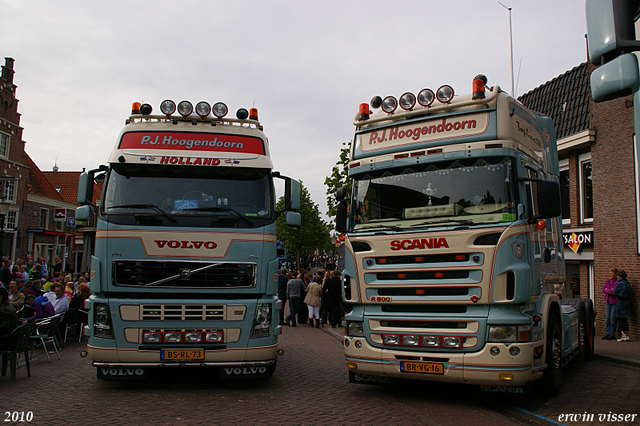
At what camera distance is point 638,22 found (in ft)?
12.9

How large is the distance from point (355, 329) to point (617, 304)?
9251 millimetres

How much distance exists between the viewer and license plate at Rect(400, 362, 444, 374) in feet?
20.1

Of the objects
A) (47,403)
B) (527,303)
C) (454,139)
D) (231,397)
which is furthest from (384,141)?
(47,403)

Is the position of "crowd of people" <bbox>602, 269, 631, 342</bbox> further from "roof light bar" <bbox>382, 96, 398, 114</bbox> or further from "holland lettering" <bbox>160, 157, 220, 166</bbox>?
"holland lettering" <bbox>160, 157, 220, 166</bbox>

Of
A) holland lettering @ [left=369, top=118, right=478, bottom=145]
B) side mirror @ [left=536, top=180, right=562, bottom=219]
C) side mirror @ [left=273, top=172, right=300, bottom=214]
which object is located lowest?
side mirror @ [left=536, top=180, right=562, bottom=219]

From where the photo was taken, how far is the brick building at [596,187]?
13578 mm

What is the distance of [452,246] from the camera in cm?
616

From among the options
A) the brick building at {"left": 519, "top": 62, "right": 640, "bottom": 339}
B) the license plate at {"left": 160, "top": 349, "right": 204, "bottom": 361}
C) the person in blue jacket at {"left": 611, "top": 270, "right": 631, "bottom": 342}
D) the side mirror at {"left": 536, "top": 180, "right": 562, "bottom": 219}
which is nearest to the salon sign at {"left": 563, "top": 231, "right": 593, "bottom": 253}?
the brick building at {"left": 519, "top": 62, "right": 640, "bottom": 339}

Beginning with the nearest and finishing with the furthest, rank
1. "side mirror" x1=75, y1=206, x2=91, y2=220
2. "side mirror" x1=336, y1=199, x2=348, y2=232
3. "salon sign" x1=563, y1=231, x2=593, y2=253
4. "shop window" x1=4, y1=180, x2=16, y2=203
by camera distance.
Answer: "side mirror" x1=75, y1=206, x2=91, y2=220, "side mirror" x1=336, y1=199, x2=348, y2=232, "salon sign" x1=563, y1=231, x2=593, y2=253, "shop window" x1=4, y1=180, x2=16, y2=203

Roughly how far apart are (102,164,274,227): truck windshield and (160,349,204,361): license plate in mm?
1634

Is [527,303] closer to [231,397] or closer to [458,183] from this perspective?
[458,183]

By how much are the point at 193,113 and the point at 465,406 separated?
18.2ft

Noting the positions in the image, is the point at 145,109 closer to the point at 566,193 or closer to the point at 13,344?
the point at 13,344

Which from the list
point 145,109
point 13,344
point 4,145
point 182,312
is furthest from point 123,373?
point 4,145
